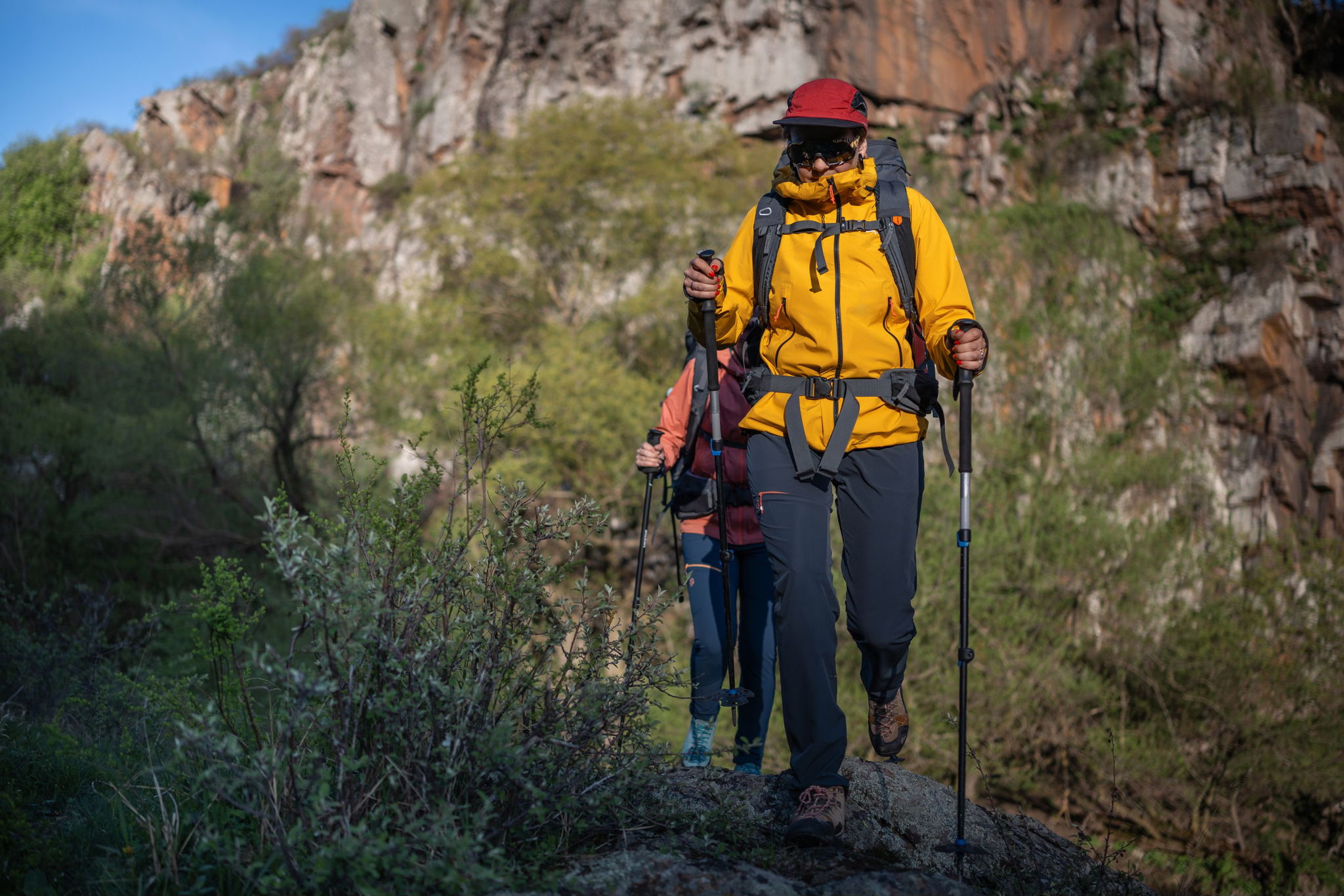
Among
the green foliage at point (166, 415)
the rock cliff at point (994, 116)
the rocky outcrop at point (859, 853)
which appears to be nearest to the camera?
the rocky outcrop at point (859, 853)

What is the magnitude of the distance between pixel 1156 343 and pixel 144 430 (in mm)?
22606

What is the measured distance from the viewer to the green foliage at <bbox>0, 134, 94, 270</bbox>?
35.7 m

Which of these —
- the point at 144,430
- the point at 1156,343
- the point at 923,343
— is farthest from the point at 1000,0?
the point at 923,343

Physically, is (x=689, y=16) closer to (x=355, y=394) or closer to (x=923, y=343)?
(x=355, y=394)

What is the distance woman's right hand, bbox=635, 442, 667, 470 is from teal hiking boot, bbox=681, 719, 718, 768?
1.17 m

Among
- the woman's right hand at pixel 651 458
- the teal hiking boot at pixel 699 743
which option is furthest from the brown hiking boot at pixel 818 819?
the woman's right hand at pixel 651 458

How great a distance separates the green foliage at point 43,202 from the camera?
1405 inches

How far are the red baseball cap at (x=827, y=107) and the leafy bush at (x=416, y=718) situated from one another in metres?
1.48

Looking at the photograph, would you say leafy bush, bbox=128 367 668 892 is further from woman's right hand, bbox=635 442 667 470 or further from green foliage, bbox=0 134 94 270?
green foliage, bbox=0 134 94 270

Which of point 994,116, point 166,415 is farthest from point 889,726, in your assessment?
point 994,116

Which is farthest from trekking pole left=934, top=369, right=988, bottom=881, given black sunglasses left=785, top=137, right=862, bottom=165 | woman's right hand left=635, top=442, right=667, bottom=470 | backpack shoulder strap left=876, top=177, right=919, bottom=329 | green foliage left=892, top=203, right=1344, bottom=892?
green foliage left=892, top=203, right=1344, bottom=892

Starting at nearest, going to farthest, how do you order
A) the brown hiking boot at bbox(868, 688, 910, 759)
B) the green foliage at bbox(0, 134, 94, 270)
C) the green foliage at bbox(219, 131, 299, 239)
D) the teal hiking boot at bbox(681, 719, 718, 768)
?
1. the brown hiking boot at bbox(868, 688, 910, 759)
2. the teal hiking boot at bbox(681, 719, 718, 768)
3. the green foliage at bbox(0, 134, 94, 270)
4. the green foliage at bbox(219, 131, 299, 239)

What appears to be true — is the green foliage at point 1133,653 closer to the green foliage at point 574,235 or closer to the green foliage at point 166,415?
the green foliage at point 574,235

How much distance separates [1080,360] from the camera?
72.8 feet
